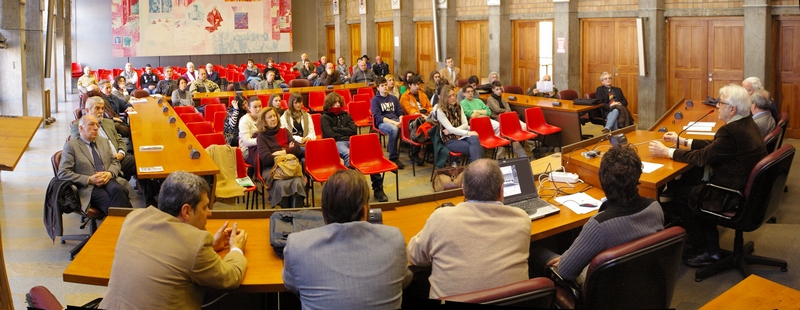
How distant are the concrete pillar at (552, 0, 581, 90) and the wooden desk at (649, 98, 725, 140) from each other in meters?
5.69

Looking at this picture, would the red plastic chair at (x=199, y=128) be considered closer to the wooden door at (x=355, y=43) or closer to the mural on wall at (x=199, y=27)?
the wooden door at (x=355, y=43)

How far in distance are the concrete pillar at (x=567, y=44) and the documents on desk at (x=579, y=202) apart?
10525mm

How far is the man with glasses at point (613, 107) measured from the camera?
10.5 metres

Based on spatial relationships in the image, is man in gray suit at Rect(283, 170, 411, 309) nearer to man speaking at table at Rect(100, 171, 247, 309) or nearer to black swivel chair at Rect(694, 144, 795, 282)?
man speaking at table at Rect(100, 171, 247, 309)

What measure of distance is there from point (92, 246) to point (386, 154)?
750 cm

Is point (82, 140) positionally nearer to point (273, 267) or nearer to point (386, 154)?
point (273, 267)

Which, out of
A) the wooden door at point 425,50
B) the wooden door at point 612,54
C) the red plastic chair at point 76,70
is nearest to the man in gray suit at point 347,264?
the wooden door at point 612,54

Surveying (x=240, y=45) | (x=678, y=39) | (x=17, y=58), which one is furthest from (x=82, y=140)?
(x=240, y=45)

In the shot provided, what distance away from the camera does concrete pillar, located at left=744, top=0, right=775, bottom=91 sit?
→ 464 inches

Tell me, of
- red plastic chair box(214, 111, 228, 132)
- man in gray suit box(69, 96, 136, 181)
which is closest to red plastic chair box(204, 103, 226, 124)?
red plastic chair box(214, 111, 228, 132)

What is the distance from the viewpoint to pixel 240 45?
26.1m

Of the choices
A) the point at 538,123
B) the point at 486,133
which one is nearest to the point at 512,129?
the point at 486,133

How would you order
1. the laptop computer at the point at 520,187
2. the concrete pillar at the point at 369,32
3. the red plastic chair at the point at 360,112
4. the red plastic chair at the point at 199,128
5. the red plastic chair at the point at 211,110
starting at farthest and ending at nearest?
the concrete pillar at the point at 369,32
the red plastic chair at the point at 360,112
the red plastic chair at the point at 211,110
the red plastic chair at the point at 199,128
the laptop computer at the point at 520,187

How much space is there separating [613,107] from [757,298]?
25.4ft
